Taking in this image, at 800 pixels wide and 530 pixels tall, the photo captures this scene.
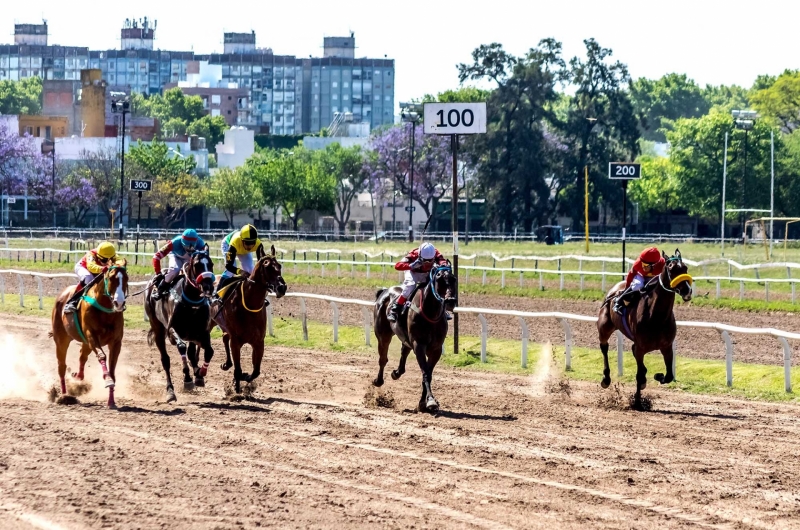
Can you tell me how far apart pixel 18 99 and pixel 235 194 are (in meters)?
102

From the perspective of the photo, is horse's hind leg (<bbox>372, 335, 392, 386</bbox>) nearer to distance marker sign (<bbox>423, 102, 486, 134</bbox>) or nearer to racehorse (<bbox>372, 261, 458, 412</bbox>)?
racehorse (<bbox>372, 261, 458, 412</bbox>)

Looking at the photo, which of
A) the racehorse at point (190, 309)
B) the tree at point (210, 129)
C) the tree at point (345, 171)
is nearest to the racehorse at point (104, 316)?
the racehorse at point (190, 309)

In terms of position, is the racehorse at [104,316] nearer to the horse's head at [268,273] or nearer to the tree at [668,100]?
the horse's head at [268,273]

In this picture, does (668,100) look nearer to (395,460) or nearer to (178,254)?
(178,254)

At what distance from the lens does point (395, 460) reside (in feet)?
35.0

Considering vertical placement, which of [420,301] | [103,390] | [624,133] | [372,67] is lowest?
[103,390]

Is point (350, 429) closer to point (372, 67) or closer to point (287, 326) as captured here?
point (287, 326)

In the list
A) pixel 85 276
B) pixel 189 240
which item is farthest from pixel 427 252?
pixel 85 276

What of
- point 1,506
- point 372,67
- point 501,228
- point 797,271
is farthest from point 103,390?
point 372,67

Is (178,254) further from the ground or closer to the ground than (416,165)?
closer to the ground

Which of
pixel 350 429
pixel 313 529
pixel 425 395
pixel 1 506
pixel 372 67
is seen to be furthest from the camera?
pixel 372 67

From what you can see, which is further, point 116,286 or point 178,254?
point 178,254

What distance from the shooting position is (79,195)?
8375 centimetres

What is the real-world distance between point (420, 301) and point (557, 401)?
2.10m
